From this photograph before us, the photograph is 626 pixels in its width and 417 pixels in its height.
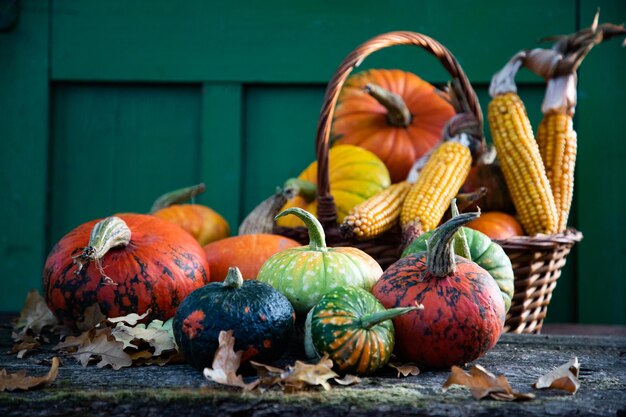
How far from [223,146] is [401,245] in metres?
1.29

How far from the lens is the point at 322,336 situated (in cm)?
134

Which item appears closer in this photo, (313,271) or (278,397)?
(278,397)

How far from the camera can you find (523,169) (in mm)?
2365

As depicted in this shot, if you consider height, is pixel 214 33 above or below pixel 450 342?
above

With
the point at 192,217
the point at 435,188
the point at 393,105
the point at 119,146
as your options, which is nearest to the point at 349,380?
the point at 435,188

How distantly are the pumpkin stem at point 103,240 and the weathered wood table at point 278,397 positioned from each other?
0.28m

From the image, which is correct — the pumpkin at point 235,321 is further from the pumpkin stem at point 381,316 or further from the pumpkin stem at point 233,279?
the pumpkin stem at point 381,316

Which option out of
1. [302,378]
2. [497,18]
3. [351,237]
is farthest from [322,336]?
[497,18]

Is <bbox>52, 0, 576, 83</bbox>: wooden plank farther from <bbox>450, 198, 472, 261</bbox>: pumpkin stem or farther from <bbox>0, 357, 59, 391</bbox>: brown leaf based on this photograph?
<bbox>0, 357, 59, 391</bbox>: brown leaf

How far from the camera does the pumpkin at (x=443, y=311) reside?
1.39 meters

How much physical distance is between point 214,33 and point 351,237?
5.10 feet

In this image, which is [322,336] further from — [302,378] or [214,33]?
[214,33]

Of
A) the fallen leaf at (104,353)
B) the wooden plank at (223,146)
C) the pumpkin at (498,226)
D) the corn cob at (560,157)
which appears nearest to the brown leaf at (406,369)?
the fallen leaf at (104,353)

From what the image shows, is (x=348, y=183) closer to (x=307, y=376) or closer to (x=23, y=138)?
(x=307, y=376)
